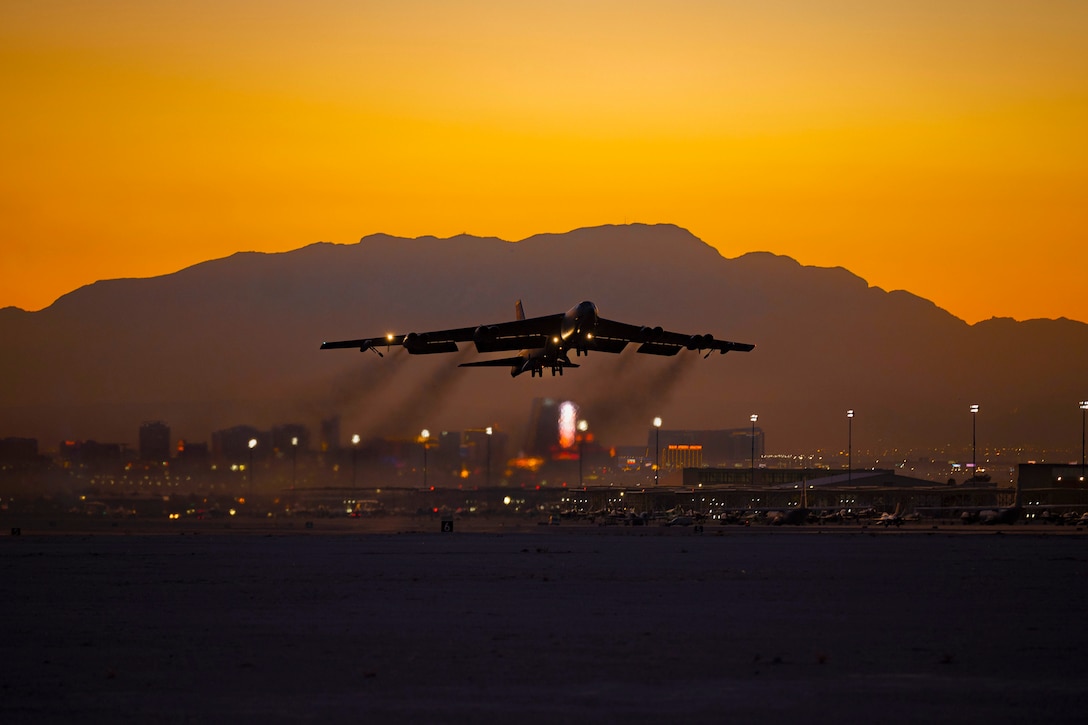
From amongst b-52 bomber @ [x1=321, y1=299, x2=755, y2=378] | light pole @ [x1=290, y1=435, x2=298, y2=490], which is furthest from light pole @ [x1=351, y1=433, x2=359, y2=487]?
b-52 bomber @ [x1=321, y1=299, x2=755, y2=378]

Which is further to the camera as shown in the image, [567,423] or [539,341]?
[567,423]

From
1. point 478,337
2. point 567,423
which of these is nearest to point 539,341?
point 478,337

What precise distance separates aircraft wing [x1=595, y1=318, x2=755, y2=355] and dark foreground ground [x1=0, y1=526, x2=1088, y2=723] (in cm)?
1809

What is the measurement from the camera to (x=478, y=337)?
233 ft

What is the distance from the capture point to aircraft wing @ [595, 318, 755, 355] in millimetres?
71188

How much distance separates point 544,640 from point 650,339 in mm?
45020

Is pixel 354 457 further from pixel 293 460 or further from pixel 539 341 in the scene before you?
pixel 539 341

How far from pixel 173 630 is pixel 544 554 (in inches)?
1195

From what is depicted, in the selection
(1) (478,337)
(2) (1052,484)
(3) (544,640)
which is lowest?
(3) (544,640)

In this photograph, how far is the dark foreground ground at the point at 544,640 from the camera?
67.9 feet

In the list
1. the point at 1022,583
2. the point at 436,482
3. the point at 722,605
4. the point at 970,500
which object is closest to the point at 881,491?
the point at 970,500

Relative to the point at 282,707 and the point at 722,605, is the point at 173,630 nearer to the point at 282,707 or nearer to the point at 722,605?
the point at 282,707

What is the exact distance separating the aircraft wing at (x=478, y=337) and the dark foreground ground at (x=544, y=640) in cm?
1740

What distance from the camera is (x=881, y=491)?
15775 cm
